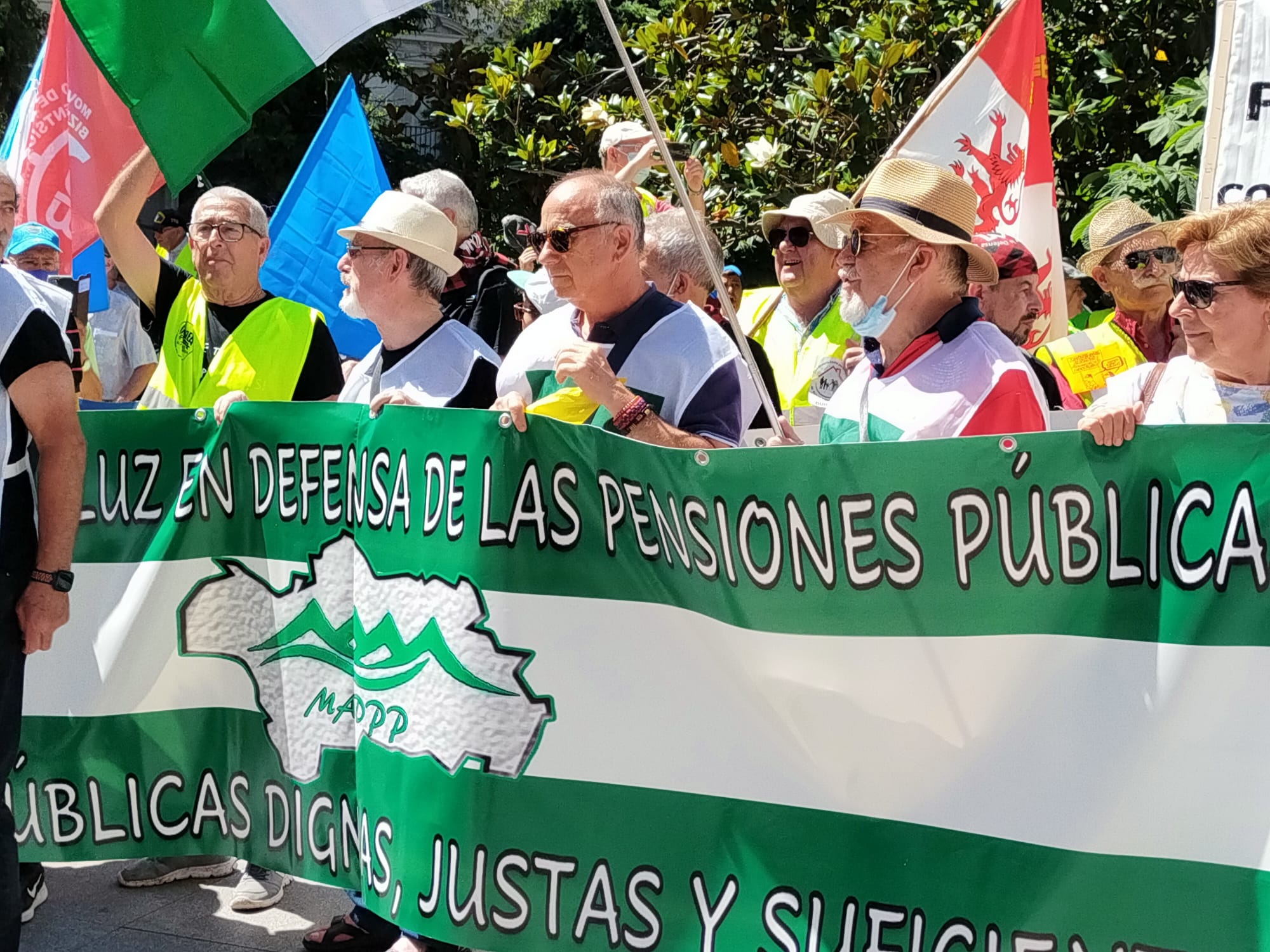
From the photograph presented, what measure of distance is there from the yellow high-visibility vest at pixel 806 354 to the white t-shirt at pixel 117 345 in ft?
9.37

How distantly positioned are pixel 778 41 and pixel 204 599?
8156 millimetres

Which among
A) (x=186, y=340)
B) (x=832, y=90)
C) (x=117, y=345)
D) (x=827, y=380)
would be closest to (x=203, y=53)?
(x=186, y=340)

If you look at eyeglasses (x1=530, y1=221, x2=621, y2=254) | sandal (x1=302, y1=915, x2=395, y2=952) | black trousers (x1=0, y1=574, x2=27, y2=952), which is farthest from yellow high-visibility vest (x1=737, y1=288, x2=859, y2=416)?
black trousers (x1=0, y1=574, x2=27, y2=952)

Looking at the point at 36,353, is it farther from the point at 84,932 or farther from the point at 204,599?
the point at 84,932

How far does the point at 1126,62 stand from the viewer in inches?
366

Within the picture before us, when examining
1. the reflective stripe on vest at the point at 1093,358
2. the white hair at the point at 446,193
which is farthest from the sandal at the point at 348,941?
the reflective stripe on vest at the point at 1093,358

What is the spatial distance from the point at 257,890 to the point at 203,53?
2.22 meters

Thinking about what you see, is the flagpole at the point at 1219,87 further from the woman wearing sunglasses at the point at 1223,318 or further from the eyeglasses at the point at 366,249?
the eyeglasses at the point at 366,249

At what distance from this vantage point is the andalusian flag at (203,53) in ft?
11.6

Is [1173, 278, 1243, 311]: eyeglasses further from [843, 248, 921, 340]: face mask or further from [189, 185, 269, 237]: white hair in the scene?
[189, 185, 269, 237]: white hair

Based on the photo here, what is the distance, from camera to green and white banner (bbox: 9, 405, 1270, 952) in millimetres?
2631

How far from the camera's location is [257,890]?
163 inches

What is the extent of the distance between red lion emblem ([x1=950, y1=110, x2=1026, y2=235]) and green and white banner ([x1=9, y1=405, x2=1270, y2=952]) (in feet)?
10.4

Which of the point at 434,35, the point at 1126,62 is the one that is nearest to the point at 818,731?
the point at 1126,62
